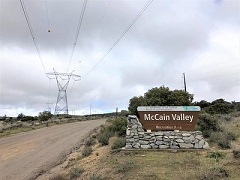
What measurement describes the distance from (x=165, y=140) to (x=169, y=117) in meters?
1.69

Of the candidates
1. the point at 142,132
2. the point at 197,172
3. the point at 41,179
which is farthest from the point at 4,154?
the point at 197,172

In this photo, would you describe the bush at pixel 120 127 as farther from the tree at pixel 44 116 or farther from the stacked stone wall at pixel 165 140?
the tree at pixel 44 116

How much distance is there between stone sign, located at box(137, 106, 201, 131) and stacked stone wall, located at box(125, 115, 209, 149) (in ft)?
2.20

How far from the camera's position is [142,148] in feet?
63.8

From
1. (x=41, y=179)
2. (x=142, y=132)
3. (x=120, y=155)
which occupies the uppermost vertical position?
(x=142, y=132)

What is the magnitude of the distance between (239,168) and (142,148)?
7.15 m

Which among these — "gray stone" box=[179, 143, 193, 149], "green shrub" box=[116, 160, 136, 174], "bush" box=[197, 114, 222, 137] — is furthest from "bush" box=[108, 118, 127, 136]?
"green shrub" box=[116, 160, 136, 174]

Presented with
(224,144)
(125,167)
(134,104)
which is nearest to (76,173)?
(125,167)

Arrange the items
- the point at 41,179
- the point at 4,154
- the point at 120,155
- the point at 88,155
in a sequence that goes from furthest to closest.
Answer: the point at 4,154
the point at 88,155
the point at 120,155
the point at 41,179

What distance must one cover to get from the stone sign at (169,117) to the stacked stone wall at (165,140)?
672 mm

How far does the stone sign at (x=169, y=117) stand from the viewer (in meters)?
20.4

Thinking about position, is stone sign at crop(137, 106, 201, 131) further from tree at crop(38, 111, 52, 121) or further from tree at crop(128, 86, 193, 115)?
tree at crop(38, 111, 52, 121)

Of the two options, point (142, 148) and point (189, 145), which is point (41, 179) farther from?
point (189, 145)

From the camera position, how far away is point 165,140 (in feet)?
64.0
